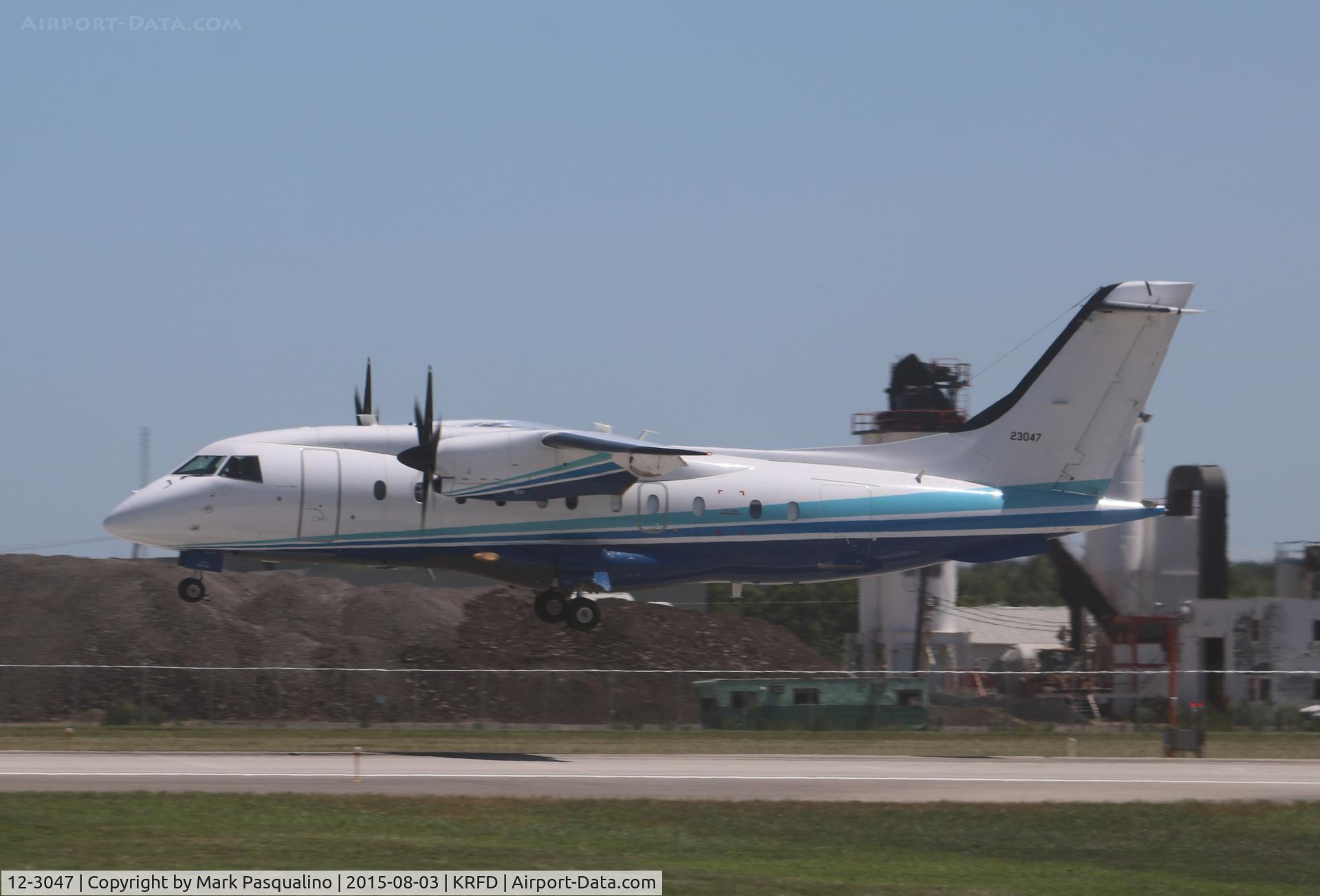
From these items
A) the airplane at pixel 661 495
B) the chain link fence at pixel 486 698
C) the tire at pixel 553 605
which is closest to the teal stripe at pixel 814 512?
the airplane at pixel 661 495

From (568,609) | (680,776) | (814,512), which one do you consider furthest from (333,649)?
(680,776)

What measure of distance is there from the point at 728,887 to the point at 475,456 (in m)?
15.7

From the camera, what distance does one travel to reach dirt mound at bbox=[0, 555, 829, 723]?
150ft

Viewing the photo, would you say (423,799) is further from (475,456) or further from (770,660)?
(770,660)

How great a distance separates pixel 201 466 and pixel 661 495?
9.70m

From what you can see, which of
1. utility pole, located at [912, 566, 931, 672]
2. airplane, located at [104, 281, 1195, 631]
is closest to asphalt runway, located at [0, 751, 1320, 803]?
airplane, located at [104, 281, 1195, 631]

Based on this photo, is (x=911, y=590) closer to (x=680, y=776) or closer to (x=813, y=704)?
(x=813, y=704)

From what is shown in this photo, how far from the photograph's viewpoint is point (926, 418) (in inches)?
2467

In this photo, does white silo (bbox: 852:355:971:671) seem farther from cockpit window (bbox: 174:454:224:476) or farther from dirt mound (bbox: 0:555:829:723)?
cockpit window (bbox: 174:454:224:476)

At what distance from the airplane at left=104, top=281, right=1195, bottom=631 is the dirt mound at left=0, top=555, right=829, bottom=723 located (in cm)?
1044

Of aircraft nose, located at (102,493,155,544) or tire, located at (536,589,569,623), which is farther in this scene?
tire, located at (536,589,569,623)

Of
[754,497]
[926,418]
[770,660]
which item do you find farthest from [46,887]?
[926,418]

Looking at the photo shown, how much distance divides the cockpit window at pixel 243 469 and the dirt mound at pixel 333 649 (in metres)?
12.9

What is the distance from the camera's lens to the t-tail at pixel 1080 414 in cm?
3516
